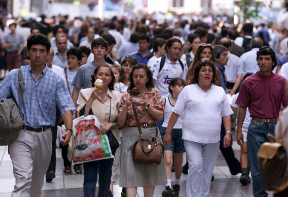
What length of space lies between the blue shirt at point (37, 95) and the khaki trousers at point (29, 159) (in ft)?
0.44

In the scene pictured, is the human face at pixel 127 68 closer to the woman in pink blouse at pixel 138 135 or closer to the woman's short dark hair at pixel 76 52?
the woman's short dark hair at pixel 76 52

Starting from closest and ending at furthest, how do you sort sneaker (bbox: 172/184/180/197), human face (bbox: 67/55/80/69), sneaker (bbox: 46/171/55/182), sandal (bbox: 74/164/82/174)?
sneaker (bbox: 172/184/180/197), sneaker (bbox: 46/171/55/182), sandal (bbox: 74/164/82/174), human face (bbox: 67/55/80/69)

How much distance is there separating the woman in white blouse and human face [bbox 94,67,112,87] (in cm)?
82

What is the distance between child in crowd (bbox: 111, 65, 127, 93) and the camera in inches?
307

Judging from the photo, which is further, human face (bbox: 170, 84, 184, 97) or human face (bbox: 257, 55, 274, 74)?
human face (bbox: 170, 84, 184, 97)

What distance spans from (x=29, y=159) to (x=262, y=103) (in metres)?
2.64

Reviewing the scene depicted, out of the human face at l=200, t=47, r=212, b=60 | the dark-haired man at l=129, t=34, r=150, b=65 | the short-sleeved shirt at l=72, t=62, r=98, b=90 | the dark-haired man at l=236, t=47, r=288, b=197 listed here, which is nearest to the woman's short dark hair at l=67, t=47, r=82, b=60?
the short-sleeved shirt at l=72, t=62, r=98, b=90

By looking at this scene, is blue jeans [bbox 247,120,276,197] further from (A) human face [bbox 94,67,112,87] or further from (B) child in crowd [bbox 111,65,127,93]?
(B) child in crowd [bbox 111,65,127,93]

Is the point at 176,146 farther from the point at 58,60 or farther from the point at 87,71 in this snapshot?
the point at 58,60

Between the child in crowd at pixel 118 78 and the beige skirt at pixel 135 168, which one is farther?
the child in crowd at pixel 118 78

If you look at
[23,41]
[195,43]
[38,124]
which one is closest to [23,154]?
[38,124]

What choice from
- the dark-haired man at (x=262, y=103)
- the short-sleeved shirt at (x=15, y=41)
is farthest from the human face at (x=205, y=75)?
the short-sleeved shirt at (x=15, y=41)

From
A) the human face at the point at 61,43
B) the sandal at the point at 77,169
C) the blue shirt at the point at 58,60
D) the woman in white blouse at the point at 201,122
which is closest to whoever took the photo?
the woman in white blouse at the point at 201,122

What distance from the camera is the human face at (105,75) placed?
21.6ft
